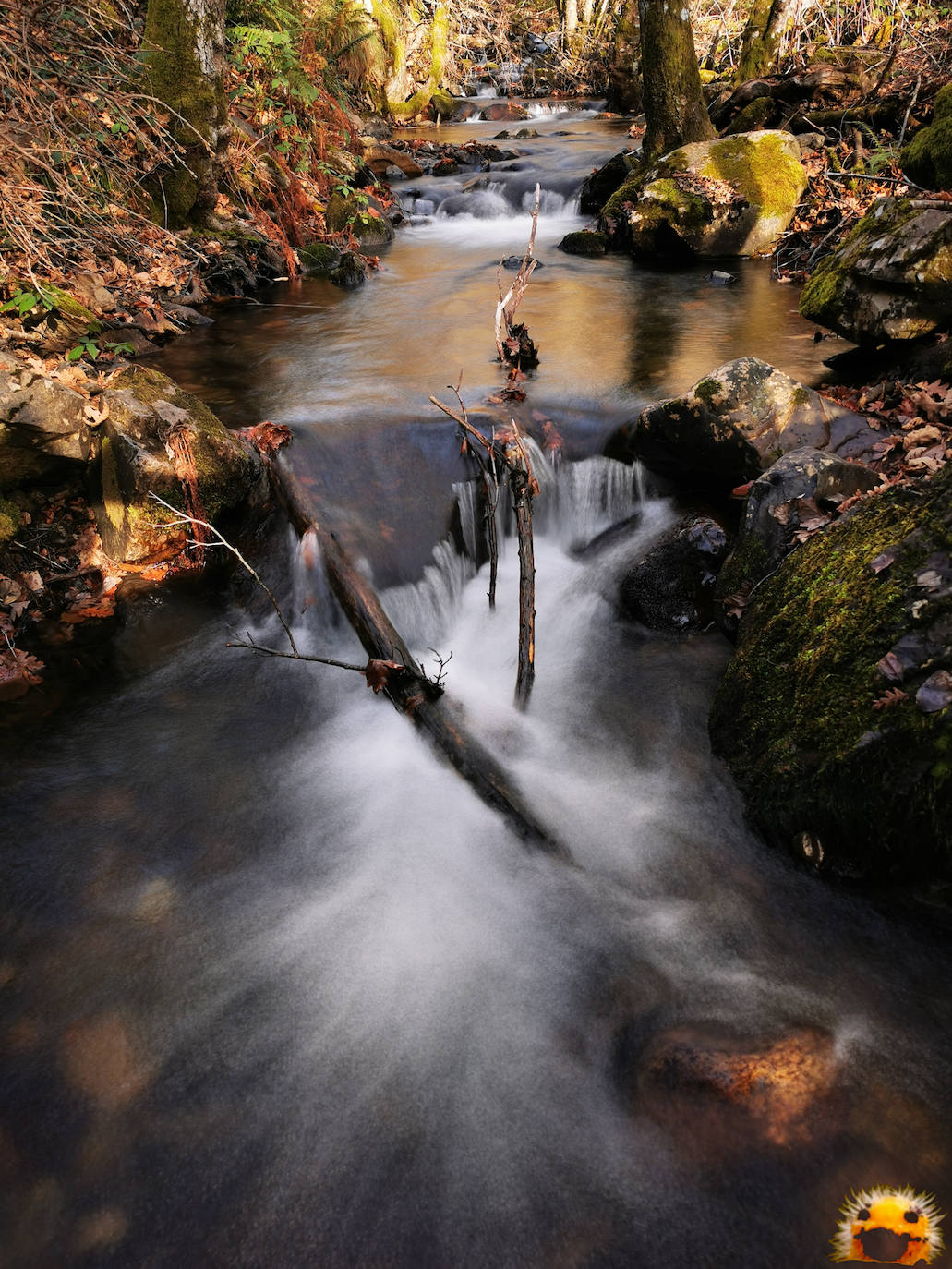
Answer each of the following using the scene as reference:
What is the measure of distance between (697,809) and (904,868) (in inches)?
39.4

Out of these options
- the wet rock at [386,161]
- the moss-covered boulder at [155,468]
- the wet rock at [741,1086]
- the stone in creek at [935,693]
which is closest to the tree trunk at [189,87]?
the moss-covered boulder at [155,468]

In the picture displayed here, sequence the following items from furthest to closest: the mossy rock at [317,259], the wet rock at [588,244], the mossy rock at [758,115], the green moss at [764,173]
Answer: the mossy rock at [758,115]
the wet rock at [588,244]
the mossy rock at [317,259]
the green moss at [764,173]

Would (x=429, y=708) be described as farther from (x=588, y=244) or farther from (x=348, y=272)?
(x=588, y=244)

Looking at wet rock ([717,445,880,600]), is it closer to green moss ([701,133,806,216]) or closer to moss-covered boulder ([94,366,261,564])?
moss-covered boulder ([94,366,261,564])

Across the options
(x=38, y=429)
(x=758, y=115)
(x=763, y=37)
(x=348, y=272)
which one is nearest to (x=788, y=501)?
(x=38, y=429)

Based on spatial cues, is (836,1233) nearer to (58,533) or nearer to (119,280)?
(58,533)

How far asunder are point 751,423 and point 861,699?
287cm

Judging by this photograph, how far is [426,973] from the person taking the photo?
10.5 ft

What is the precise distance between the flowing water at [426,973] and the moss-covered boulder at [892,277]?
9.03 feet

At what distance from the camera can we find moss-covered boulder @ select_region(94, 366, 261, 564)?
5043 mm

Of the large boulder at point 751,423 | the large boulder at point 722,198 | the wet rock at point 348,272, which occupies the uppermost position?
the large boulder at point 722,198

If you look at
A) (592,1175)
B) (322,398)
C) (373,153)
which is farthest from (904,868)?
(373,153)

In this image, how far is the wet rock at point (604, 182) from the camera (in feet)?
42.8

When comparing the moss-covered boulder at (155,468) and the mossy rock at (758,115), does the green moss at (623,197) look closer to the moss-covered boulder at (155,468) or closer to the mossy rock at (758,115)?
the mossy rock at (758,115)
